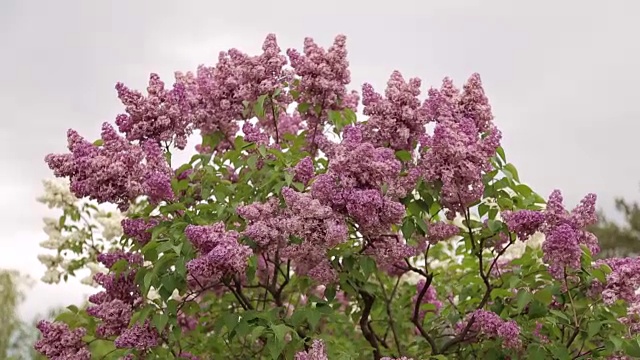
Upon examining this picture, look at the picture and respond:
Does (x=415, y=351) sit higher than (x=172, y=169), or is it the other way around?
(x=172, y=169)

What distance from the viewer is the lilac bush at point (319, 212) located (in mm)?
3754

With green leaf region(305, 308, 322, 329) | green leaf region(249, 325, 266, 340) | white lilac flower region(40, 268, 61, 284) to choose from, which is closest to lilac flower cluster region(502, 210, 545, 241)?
green leaf region(305, 308, 322, 329)

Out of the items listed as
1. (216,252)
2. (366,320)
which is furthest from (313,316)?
(366,320)

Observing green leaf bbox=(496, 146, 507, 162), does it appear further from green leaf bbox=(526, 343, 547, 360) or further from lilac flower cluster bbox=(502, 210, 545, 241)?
green leaf bbox=(526, 343, 547, 360)

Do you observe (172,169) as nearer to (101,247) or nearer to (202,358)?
(202,358)

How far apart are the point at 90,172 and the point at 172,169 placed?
2.03 feet

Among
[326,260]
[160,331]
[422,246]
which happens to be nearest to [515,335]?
[326,260]

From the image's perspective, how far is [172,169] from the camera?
15.0ft

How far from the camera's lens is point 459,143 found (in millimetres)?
3797

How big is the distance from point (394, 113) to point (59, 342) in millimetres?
2237

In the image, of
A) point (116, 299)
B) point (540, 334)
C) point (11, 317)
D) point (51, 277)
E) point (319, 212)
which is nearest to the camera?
point (319, 212)

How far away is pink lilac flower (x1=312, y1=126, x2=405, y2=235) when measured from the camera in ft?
11.8

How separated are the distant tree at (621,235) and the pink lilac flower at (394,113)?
21.0m

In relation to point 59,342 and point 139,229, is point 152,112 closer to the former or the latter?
point 139,229
